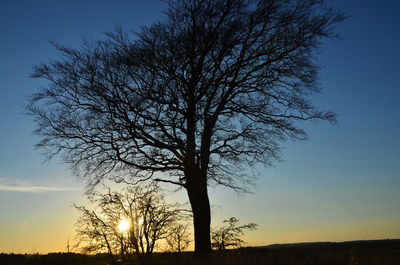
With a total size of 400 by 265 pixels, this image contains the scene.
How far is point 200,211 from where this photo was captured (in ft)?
39.7

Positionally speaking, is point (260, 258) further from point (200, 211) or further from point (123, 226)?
point (200, 211)

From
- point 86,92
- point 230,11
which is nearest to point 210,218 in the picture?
point 86,92

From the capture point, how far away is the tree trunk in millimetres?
11883

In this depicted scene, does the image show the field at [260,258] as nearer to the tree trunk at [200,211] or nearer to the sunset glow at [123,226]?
the tree trunk at [200,211]

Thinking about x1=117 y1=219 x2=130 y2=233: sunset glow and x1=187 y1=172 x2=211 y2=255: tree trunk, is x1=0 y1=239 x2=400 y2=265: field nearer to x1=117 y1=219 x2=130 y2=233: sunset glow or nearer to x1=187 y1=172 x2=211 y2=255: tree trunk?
x1=187 y1=172 x2=211 y2=255: tree trunk

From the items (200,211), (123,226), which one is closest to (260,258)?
(123,226)

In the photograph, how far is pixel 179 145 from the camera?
1212cm

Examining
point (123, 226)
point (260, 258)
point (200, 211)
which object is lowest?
point (260, 258)

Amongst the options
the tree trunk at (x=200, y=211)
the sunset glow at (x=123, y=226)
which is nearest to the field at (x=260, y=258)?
the tree trunk at (x=200, y=211)

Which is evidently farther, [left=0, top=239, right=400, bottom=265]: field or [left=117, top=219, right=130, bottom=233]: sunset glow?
[left=117, top=219, right=130, bottom=233]: sunset glow

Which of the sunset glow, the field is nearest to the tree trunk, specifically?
the field

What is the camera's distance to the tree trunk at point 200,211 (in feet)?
39.0

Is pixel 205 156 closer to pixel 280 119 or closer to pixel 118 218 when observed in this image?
pixel 280 119

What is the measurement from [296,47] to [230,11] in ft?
8.45
